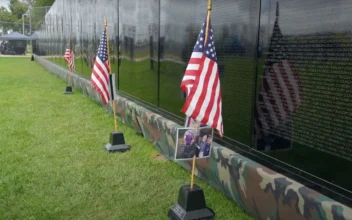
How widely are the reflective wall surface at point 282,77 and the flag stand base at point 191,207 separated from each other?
0.80m

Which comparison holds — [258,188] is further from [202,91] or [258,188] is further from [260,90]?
[202,91]

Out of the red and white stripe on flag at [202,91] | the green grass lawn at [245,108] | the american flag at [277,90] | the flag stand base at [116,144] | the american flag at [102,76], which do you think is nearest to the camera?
the green grass lawn at [245,108]

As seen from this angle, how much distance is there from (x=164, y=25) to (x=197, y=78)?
3.08 m

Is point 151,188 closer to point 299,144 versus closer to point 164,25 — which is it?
point 299,144

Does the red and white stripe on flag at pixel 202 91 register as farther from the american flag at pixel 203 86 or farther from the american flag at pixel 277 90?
the american flag at pixel 277 90

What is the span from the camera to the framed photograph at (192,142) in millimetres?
3389

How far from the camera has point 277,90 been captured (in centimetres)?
362

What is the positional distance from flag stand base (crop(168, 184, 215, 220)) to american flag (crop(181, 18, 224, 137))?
0.66 metres

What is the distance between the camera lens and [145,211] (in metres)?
3.78

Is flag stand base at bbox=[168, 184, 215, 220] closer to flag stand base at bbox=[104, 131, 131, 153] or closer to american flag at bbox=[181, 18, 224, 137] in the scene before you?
american flag at bbox=[181, 18, 224, 137]

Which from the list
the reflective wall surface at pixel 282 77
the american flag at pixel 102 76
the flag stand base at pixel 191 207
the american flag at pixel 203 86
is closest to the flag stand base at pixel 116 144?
the american flag at pixel 102 76

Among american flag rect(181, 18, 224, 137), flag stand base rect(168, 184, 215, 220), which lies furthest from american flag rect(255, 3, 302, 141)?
flag stand base rect(168, 184, 215, 220)

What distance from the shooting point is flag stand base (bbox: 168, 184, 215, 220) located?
348 centimetres

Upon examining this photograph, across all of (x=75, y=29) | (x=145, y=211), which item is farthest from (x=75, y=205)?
(x=75, y=29)
